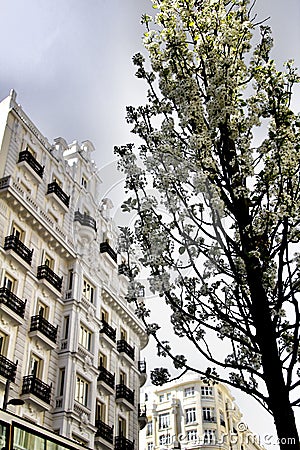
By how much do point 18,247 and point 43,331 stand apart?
338cm

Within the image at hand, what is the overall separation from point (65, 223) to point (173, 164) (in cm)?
1882

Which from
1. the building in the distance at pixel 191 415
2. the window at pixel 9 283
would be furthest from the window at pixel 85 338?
the building in the distance at pixel 191 415

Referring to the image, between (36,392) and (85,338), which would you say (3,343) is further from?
(85,338)

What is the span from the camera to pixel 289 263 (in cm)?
636

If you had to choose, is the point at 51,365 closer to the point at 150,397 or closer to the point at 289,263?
the point at 289,263

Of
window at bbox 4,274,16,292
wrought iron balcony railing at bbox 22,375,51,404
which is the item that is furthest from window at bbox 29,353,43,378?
window at bbox 4,274,16,292

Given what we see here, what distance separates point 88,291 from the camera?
25375 millimetres

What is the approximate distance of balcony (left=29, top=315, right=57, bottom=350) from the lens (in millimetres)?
20156

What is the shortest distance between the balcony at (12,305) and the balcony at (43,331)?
761 millimetres

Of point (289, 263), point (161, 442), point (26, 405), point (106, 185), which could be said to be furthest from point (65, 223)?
point (161, 442)

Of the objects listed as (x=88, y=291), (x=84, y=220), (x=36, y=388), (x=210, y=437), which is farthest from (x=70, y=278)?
(x=210, y=437)

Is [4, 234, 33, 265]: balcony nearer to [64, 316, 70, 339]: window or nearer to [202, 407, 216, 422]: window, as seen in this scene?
[64, 316, 70, 339]: window

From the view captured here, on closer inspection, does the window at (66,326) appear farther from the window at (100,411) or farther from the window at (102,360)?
the window at (100,411)

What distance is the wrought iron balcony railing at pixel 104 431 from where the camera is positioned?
2253cm
